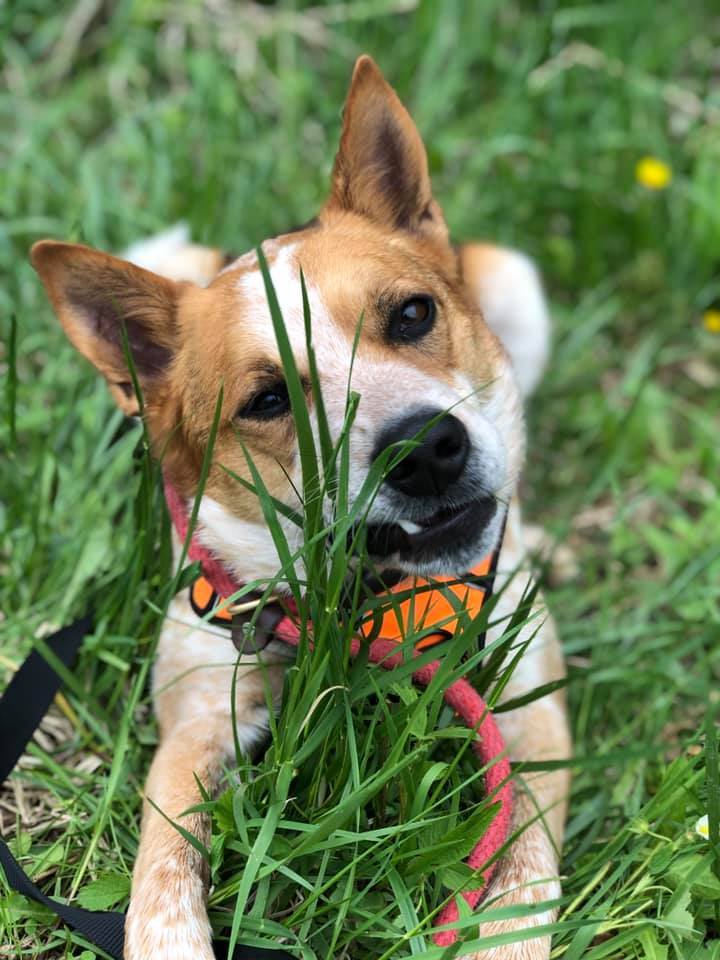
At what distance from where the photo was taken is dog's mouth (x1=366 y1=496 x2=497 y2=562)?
231 cm

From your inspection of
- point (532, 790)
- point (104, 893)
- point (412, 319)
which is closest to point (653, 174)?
point (412, 319)

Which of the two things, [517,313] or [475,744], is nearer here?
[475,744]

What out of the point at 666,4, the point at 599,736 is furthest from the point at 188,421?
the point at 666,4

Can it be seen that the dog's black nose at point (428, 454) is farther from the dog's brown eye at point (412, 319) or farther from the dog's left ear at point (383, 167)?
the dog's left ear at point (383, 167)

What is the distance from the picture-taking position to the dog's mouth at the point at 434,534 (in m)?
2.31

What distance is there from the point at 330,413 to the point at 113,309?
0.65 metres

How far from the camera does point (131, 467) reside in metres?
3.29

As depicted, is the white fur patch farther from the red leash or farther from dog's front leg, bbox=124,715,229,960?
dog's front leg, bbox=124,715,229,960

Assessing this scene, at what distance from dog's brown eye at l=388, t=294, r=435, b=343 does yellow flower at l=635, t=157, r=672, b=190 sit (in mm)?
2147

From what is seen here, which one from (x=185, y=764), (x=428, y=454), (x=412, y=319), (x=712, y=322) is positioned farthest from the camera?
(x=712, y=322)

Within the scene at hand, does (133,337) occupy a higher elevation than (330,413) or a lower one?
lower

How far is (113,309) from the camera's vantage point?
7.98ft

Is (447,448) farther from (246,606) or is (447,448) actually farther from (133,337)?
(133,337)

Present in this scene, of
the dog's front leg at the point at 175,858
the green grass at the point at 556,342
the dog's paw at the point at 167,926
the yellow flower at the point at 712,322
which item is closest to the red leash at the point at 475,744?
the green grass at the point at 556,342
